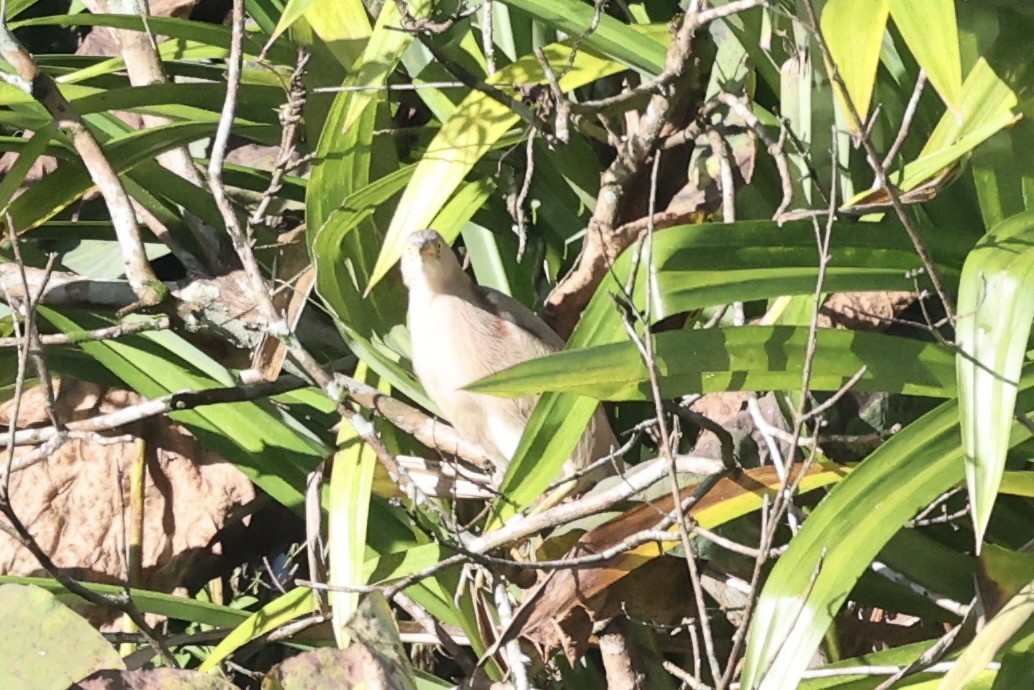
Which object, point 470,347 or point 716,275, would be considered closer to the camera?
point 716,275

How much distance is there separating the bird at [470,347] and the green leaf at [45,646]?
0.64 metres

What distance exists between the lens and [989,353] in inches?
48.4

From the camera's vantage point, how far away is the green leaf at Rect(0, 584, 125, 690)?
1.50 metres

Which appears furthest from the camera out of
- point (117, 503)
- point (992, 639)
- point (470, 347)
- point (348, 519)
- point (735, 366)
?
point (117, 503)

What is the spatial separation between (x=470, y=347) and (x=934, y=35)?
88cm

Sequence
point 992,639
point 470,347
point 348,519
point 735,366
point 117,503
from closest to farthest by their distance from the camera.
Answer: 1. point 992,639
2. point 735,366
3. point 348,519
4. point 470,347
5. point 117,503

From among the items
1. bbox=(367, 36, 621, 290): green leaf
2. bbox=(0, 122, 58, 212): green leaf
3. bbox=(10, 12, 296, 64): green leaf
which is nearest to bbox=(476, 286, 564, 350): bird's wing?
bbox=(367, 36, 621, 290): green leaf

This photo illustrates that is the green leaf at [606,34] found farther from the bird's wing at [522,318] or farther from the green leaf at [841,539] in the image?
the green leaf at [841,539]

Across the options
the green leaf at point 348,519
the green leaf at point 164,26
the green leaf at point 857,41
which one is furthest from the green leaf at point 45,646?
the green leaf at point 857,41

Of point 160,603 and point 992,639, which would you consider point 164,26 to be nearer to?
point 160,603

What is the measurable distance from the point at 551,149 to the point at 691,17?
50 centimetres

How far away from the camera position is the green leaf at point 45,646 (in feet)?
4.91

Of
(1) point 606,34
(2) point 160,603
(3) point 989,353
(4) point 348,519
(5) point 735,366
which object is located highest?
(1) point 606,34

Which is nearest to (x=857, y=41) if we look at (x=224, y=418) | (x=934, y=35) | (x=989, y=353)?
(x=934, y=35)
